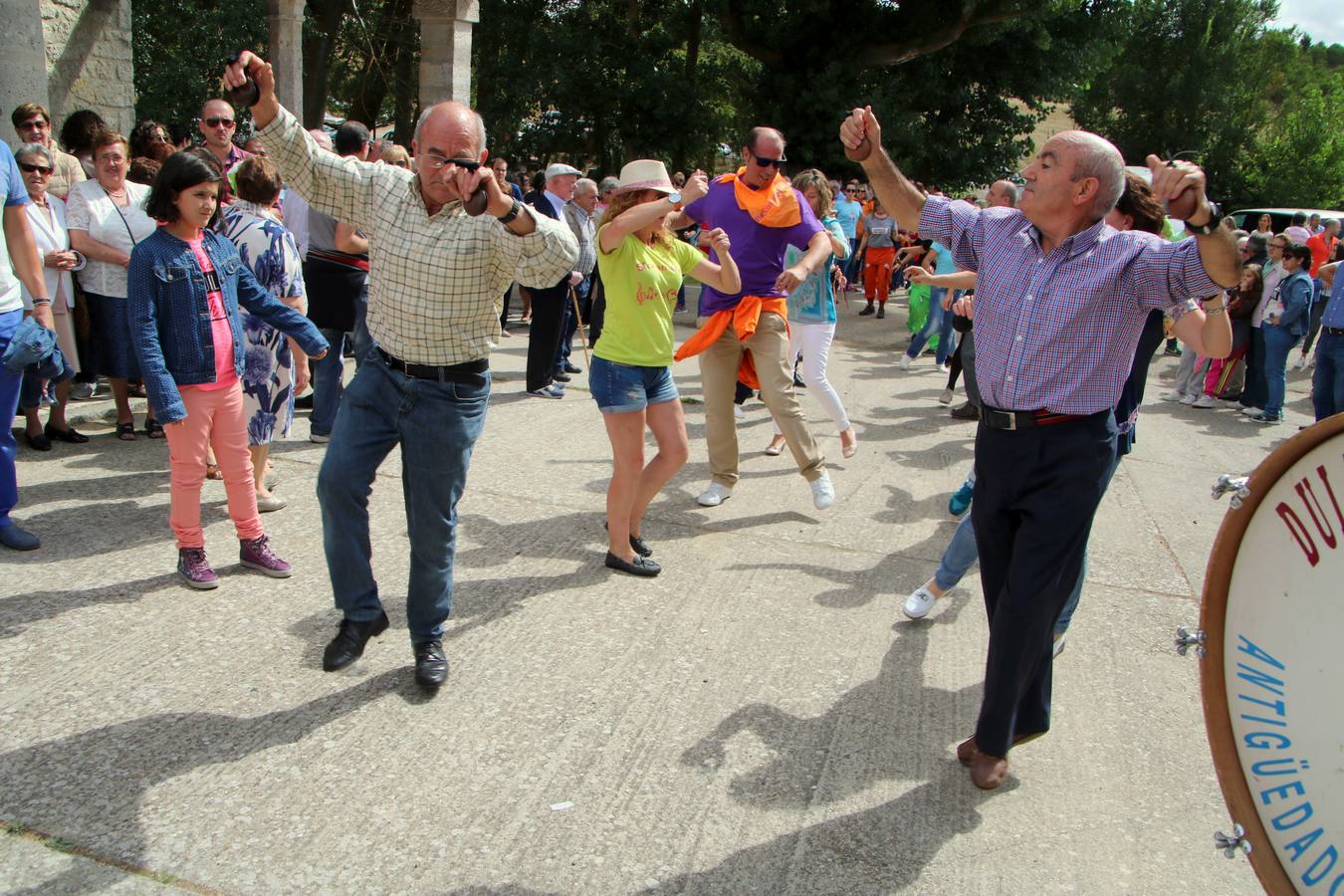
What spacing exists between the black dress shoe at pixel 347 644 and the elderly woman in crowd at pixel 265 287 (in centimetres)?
175

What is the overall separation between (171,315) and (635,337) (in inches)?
74.1

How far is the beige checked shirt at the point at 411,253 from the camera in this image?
3.36 m

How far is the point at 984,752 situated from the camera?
3.30 metres

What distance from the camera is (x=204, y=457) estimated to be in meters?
4.35

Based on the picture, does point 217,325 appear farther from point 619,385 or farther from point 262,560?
point 619,385

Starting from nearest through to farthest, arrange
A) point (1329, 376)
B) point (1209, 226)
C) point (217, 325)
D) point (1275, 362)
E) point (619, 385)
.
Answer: point (1209, 226), point (217, 325), point (619, 385), point (1329, 376), point (1275, 362)

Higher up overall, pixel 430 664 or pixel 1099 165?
pixel 1099 165

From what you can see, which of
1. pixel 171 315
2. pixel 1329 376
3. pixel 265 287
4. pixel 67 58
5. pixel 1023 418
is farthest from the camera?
pixel 67 58

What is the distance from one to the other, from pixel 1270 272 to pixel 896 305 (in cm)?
795

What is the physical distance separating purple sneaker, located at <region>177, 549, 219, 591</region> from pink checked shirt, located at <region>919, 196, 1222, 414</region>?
3.12 metres

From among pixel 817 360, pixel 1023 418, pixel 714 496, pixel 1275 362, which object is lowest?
pixel 714 496

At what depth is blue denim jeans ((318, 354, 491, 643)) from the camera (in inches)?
137

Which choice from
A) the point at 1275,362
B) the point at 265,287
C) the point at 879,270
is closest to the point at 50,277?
the point at 265,287

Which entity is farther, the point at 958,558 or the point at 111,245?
the point at 111,245
